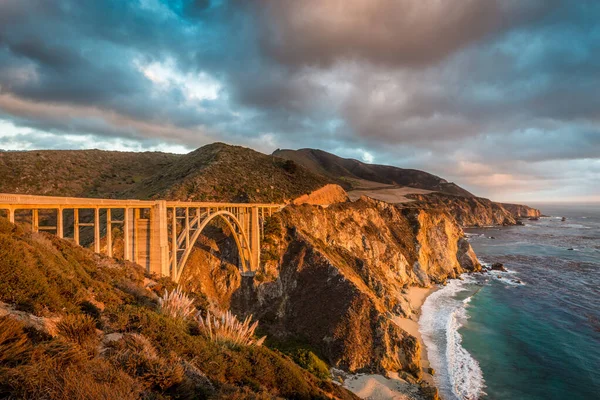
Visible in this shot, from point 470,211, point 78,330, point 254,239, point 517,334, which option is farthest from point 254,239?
point 470,211

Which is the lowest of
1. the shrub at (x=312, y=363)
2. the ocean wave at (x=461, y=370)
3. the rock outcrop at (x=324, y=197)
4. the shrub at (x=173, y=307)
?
the ocean wave at (x=461, y=370)

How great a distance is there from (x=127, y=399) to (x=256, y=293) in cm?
2915

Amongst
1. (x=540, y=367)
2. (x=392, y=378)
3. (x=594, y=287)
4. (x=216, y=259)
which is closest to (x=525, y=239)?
(x=594, y=287)

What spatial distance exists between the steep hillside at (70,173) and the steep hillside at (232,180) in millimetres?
10412

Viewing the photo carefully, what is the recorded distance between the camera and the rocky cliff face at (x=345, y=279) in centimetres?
2578

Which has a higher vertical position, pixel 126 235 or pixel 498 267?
pixel 126 235

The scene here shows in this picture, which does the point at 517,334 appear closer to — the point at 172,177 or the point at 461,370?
the point at 461,370

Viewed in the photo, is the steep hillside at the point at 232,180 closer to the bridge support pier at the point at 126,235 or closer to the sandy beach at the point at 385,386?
the bridge support pier at the point at 126,235

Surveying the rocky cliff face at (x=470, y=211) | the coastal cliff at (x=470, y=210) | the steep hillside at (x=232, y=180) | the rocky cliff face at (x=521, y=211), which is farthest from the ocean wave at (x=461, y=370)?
the rocky cliff face at (x=521, y=211)

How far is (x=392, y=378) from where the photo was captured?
2341cm

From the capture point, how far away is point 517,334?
30.8 meters

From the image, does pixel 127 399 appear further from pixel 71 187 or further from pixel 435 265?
pixel 71 187

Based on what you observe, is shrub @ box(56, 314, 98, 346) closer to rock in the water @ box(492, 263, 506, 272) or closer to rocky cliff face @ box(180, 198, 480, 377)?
rocky cliff face @ box(180, 198, 480, 377)

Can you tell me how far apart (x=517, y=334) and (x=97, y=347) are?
38.4 metres
